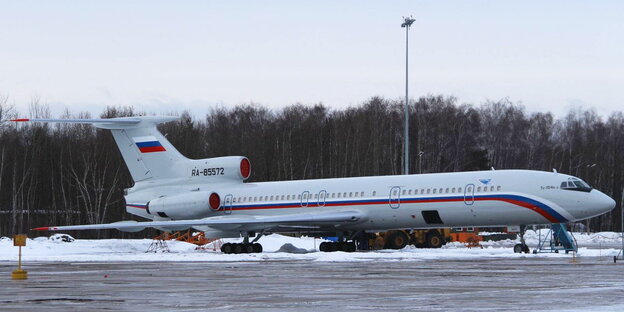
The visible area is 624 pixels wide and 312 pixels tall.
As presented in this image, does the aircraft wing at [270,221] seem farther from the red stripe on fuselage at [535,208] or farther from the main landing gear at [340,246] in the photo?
the red stripe on fuselage at [535,208]

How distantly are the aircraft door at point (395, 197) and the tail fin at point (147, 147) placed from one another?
996 cm

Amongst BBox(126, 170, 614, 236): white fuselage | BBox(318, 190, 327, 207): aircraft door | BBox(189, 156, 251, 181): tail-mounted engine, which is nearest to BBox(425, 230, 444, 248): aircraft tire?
BBox(126, 170, 614, 236): white fuselage

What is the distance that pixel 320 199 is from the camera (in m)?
39.5

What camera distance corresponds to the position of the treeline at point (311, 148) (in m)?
77.1

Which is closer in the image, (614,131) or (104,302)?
(104,302)

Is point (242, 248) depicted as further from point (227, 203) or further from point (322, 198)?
point (322, 198)

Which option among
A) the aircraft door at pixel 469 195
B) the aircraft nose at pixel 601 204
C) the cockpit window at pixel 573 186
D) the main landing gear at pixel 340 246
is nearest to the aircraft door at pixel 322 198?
the main landing gear at pixel 340 246

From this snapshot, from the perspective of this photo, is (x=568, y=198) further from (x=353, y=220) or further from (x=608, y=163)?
(x=608, y=163)

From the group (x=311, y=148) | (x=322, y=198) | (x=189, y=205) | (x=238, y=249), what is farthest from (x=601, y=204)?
(x=311, y=148)

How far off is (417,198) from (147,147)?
12.7 m

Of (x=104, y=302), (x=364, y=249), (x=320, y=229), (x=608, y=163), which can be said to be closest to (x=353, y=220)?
(x=320, y=229)

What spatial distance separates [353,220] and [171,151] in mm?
9351

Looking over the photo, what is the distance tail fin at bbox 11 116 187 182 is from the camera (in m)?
42.8

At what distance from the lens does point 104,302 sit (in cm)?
1319
